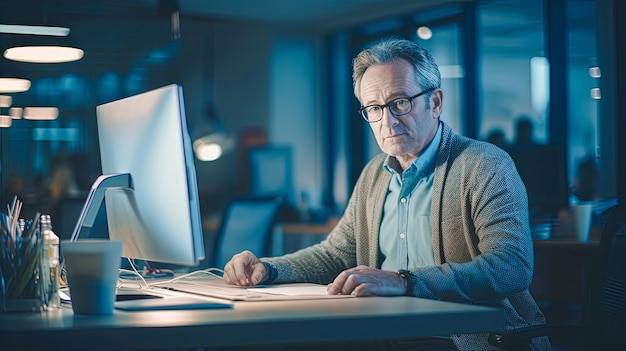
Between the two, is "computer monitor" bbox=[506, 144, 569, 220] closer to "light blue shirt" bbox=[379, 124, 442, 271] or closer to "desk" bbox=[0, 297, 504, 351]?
"light blue shirt" bbox=[379, 124, 442, 271]

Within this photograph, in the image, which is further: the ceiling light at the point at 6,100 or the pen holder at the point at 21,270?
the ceiling light at the point at 6,100

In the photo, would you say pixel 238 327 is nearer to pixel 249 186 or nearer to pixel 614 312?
pixel 614 312

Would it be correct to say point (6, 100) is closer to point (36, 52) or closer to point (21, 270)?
point (36, 52)

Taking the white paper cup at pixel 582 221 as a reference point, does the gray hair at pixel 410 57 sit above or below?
above

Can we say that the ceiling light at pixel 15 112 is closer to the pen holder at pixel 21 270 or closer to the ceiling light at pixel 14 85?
the ceiling light at pixel 14 85

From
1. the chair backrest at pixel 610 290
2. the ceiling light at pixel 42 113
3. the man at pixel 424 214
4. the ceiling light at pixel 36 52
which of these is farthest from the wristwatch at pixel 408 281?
the ceiling light at pixel 42 113

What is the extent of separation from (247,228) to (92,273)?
341 cm

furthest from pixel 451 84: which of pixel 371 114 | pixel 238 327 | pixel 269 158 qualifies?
pixel 238 327

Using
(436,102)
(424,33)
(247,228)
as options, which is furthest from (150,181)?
(424,33)

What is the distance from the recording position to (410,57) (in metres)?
2.33

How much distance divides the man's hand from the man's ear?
0.80 m

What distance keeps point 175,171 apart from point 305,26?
25.8 ft

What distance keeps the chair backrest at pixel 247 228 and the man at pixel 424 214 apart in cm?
228

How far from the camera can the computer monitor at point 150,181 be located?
61.4 inches
